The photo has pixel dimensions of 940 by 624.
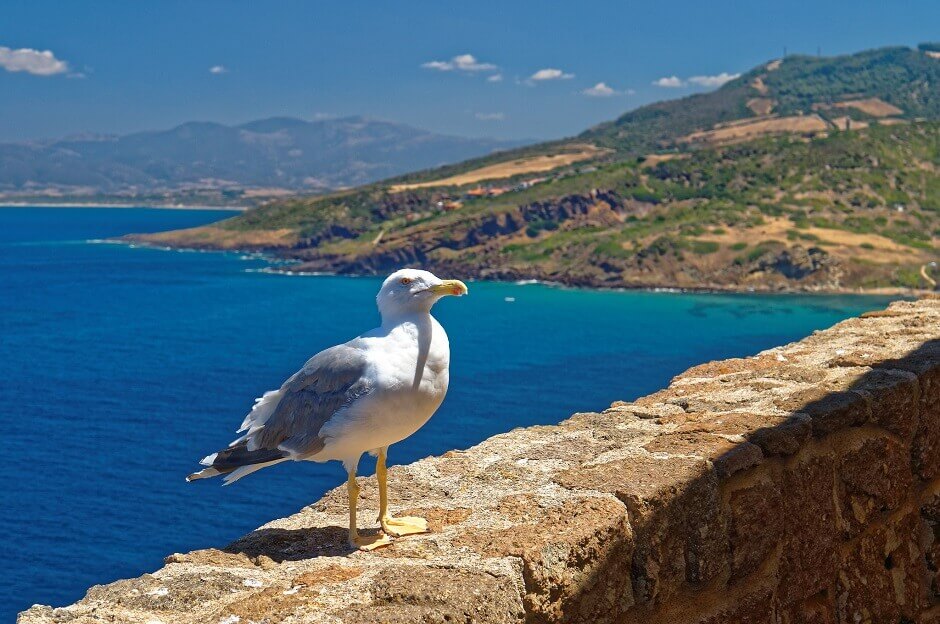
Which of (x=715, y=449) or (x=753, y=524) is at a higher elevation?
(x=715, y=449)

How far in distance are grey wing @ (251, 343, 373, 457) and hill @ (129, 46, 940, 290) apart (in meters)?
92.9

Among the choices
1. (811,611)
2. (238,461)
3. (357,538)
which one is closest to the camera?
(357,538)

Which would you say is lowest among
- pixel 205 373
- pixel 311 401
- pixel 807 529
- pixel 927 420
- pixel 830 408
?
pixel 205 373

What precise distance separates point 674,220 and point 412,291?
110125mm

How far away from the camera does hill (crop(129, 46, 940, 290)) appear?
317 feet

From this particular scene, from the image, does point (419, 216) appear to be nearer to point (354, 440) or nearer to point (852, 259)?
point (852, 259)

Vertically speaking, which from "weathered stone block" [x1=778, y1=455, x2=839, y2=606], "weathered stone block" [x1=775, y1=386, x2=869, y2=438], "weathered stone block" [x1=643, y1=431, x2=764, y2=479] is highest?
"weathered stone block" [x1=775, y1=386, x2=869, y2=438]

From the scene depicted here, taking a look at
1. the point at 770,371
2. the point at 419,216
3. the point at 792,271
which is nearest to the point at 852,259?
the point at 792,271

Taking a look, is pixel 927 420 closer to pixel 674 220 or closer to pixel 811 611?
pixel 811 611

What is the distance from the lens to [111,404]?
52.7 m

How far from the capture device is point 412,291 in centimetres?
364

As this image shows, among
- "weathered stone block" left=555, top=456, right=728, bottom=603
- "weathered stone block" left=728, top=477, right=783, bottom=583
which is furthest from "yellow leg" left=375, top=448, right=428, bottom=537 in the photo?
"weathered stone block" left=728, top=477, right=783, bottom=583

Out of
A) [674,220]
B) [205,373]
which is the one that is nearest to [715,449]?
[205,373]

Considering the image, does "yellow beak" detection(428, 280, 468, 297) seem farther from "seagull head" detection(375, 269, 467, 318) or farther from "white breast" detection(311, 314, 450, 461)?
"white breast" detection(311, 314, 450, 461)
